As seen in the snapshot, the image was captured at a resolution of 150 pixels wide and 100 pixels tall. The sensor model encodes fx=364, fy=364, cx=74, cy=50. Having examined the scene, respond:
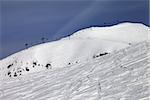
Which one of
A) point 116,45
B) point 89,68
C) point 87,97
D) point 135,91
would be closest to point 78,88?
point 87,97

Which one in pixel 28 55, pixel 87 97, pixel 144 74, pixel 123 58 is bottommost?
pixel 87 97

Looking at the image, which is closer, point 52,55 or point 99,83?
point 99,83

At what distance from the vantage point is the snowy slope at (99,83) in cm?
893

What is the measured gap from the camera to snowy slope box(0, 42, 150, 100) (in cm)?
893

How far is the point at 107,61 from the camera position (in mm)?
13898

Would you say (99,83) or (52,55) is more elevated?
(52,55)

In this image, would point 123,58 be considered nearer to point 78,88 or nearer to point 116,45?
point 78,88

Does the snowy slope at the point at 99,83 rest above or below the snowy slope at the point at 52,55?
below

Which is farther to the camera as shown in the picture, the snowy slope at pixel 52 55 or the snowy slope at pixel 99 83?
the snowy slope at pixel 52 55

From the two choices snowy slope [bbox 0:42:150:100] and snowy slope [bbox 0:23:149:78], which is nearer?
snowy slope [bbox 0:42:150:100]

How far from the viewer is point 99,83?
10.4 meters

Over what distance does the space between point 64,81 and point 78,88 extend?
1.73 meters

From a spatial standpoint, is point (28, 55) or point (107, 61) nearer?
point (107, 61)

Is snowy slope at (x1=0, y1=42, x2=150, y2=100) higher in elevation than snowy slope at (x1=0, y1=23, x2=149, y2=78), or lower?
lower
